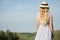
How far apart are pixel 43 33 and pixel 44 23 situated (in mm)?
155

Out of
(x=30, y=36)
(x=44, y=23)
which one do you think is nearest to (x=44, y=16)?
(x=44, y=23)

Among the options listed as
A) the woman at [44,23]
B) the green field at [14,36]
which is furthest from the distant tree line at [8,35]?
the woman at [44,23]

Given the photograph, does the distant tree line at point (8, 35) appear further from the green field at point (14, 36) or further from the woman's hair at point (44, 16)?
the woman's hair at point (44, 16)

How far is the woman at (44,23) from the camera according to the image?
3918mm

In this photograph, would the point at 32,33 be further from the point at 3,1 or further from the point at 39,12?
the point at 3,1

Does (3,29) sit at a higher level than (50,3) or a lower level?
lower

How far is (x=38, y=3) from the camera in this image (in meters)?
4.30

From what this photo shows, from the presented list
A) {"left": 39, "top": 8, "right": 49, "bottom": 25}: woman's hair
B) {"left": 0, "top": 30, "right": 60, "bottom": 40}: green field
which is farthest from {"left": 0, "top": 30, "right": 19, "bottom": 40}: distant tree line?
{"left": 39, "top": 8, "right": 49, "bottom": 25}: woman's hair

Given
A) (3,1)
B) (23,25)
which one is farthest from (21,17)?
(3,1)

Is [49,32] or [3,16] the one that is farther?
[3,16]

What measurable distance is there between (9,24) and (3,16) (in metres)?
0.17

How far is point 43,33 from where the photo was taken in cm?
396

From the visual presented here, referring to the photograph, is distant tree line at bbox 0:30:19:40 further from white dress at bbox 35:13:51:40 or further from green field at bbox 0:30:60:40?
white dress at bbox 35:13:51:40

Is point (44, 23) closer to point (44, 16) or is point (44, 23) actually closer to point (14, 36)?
point (44, 16)
